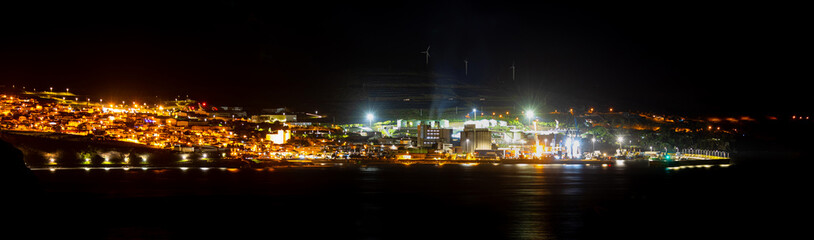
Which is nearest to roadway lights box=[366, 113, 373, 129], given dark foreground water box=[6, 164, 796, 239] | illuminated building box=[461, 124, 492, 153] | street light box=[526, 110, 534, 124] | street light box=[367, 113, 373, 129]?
street light box=[367, 113, 373, 129]

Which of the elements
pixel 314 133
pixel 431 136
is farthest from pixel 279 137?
pixel 431 136

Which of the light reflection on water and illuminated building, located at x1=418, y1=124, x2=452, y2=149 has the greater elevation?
illuminated building, located at x1=418, y1=124, x2=452, y2=149

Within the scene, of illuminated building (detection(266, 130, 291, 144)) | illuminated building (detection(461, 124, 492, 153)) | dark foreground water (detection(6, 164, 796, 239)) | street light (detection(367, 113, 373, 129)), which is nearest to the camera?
dark foreground water (detection(6, 164, 796, 239))

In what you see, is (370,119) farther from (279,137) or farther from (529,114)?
(529,114)

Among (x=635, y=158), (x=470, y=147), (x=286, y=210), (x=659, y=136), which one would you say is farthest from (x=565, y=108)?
(x=286, y=210)

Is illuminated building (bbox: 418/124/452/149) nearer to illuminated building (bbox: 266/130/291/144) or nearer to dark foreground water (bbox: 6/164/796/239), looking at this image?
illuminated building (bbox: 266/130/291/144)

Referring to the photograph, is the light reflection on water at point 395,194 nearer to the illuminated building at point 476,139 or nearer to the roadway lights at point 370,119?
the illuminated building at point 476,139

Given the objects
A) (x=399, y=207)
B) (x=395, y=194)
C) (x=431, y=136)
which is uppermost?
(x=431, y=136)

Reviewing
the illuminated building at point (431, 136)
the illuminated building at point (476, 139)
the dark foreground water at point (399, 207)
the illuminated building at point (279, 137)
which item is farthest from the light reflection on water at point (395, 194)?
the illuminated building at point (476, 139)

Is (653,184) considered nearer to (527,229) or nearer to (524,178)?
(524,178)
